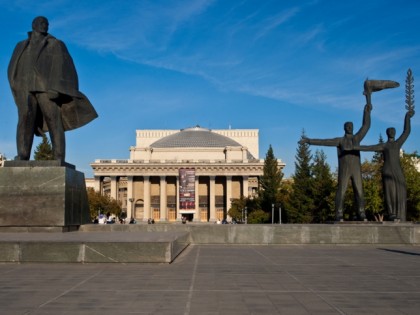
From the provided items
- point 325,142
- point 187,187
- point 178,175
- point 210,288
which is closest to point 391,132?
point 325,142

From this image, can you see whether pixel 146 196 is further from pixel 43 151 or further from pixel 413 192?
pixel 413 192

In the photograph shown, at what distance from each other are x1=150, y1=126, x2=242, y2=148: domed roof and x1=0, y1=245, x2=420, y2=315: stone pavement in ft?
351

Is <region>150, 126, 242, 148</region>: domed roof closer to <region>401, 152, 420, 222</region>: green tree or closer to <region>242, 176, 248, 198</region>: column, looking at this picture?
<region>242, 176, 248, 198</region>: column

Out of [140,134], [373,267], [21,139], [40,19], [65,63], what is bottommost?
[373,267]

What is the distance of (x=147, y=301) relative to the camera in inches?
192

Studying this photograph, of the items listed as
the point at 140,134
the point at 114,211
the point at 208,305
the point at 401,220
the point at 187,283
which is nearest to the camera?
the point at 208,305

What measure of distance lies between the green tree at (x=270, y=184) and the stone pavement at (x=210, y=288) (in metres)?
60.8

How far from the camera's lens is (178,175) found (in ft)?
343

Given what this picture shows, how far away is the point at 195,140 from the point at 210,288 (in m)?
112

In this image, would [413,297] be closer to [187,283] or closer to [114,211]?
[187,283]

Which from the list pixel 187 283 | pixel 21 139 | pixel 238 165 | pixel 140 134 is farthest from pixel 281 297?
pixel 140 134

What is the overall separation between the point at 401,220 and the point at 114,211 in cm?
6445

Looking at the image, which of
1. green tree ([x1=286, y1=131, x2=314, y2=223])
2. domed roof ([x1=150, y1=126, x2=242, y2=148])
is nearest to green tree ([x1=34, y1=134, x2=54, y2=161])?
green tree ([x1=286, y1=131, x2=314, y2=223])

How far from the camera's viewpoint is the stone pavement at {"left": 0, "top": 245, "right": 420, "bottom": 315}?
4605mm
